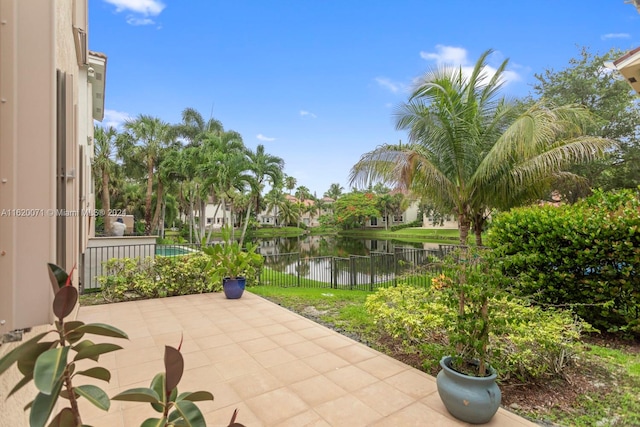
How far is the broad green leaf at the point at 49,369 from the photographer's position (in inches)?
25.3

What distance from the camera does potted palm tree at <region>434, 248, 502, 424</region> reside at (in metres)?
2.21

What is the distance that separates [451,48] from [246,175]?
10.5 meters

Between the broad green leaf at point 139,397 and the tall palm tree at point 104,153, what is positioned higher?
the tall palm tree at point 104,153

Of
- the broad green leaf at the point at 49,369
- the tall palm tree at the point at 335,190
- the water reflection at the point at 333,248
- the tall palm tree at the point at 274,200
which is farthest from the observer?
the tall palm tree at the point at 335,190

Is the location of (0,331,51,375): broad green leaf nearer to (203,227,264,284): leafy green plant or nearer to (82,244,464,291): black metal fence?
(203,227,264,284): leafy green plant

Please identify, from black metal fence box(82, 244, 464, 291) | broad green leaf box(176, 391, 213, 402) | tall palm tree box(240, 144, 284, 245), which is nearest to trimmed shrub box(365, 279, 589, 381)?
broad green leaf box(176, 391, 213, 402)

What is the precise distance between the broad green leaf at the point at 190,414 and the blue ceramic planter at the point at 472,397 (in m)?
2.07

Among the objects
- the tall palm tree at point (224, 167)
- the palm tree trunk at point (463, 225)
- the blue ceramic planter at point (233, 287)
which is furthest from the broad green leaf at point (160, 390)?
the tall palm tree at point (224, 167)

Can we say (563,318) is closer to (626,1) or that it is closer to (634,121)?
(626,1)

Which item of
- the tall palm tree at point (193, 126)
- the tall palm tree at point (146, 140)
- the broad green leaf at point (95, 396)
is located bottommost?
the broad green leaf at point (95, 396)

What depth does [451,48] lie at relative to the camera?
9906 millimetres

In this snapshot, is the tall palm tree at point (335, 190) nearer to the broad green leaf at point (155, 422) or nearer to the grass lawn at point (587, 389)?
the grass lawn at point (587, 389)

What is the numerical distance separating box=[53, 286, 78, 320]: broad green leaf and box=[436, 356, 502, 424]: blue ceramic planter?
8.02 feet

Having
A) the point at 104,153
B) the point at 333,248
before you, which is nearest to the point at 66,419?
the point at 104,153
